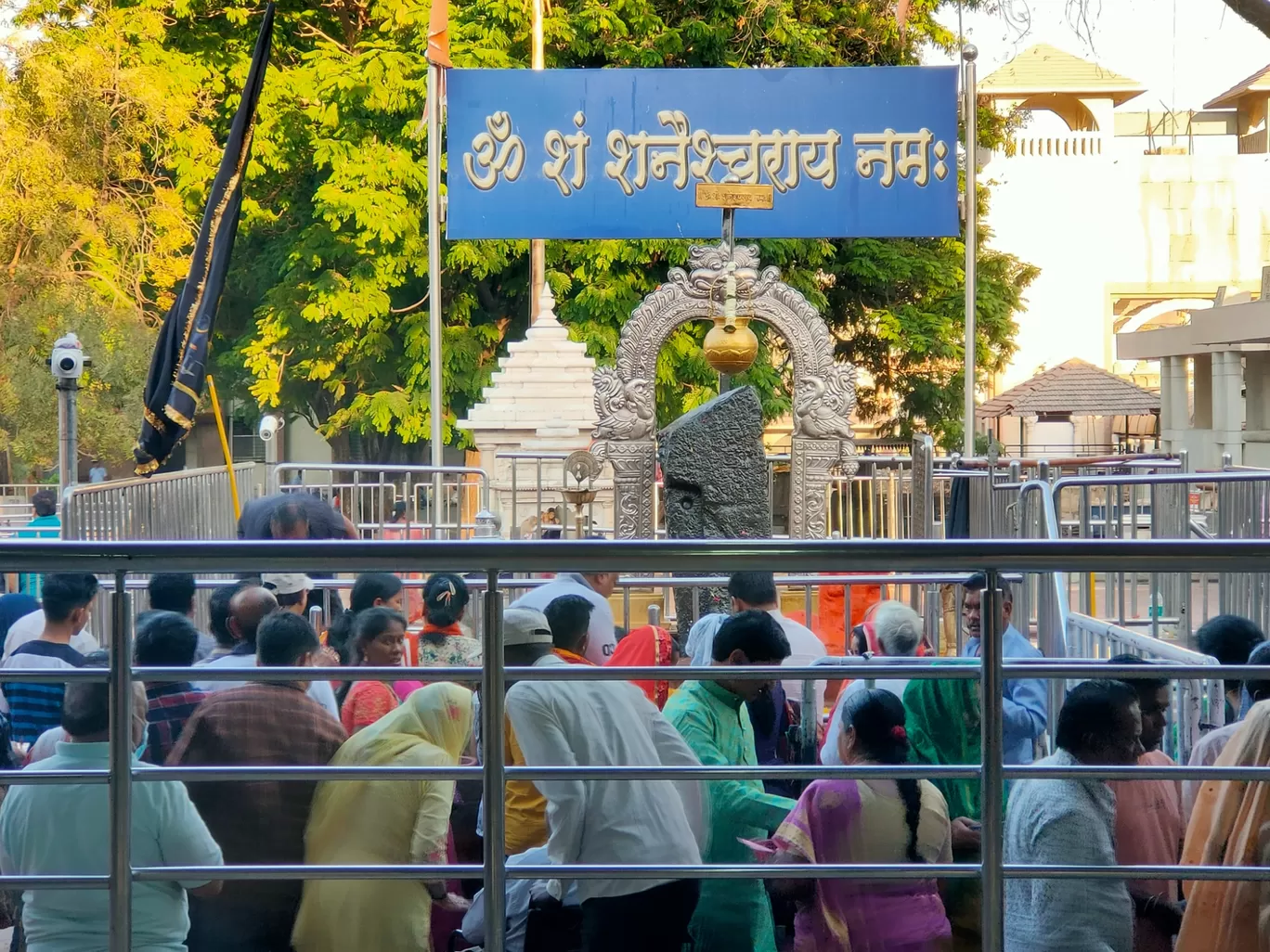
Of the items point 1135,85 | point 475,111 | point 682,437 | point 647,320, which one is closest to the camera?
point 682,437

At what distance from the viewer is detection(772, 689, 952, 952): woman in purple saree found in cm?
298

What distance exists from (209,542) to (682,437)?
5.99 meters

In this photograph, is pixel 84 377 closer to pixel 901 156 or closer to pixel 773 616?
pixel 901 156

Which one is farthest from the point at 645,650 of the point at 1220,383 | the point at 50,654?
the point at 1220,383

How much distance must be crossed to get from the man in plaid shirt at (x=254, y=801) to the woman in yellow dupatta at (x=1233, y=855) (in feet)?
6.14

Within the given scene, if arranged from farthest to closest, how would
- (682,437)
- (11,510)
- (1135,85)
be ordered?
(1135,85) → (11,510) → (682,437)

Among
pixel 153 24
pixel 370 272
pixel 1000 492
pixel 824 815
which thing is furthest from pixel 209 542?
pixel 153 24

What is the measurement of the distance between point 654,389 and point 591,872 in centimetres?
1000

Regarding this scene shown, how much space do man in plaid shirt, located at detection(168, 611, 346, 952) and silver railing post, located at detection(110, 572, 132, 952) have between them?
17cm

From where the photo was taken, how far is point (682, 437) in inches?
340

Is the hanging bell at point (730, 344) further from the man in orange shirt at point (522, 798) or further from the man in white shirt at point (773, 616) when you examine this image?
the man in orange shirt at point (522, 798)

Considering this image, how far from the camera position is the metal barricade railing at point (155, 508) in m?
7.38

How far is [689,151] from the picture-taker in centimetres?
1497

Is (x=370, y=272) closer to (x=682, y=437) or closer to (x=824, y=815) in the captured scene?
(x=682, y=437)
